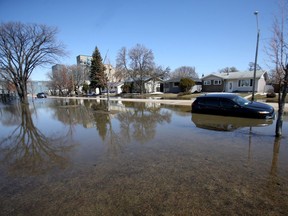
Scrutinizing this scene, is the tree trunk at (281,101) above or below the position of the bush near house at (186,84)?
below

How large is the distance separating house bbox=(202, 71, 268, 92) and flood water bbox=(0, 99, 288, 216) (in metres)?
30.2

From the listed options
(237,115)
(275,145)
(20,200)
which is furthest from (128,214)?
(237,115)

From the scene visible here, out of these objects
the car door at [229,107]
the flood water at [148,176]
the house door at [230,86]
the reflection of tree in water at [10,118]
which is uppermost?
the house door at [230,86]

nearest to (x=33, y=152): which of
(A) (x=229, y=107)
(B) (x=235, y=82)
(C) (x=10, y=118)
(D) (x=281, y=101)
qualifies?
(D) (x=281, y=101)

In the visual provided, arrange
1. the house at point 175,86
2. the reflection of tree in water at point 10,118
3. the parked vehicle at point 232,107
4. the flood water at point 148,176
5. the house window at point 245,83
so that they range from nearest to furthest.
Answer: the flood water at point 148,176 → the parked vehicle at point 232,107 → the reflection of tree in water at point 10,118 → the house window at point 245,83 → the house at point 175,86

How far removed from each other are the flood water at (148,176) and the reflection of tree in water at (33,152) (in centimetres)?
3

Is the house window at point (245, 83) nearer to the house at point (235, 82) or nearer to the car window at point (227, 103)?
the house at point (235, 82)

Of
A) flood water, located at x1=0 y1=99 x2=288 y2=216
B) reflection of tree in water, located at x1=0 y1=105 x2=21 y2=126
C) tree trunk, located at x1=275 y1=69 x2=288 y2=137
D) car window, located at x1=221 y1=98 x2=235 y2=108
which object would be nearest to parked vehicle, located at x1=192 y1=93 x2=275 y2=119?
car window, located at x1=221 y1=98 x2=235 y2=108

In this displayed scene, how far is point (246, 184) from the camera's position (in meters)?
3.48

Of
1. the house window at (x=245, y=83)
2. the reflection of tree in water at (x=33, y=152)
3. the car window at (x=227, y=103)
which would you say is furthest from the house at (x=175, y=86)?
the reflection of tree in water at (x=33, y=152)

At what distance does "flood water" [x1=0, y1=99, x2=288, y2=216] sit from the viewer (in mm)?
2932

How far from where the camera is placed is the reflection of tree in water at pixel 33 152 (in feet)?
15.6

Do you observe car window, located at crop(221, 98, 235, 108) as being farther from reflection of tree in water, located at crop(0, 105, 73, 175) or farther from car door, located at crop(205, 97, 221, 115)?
reflection of tree in water, located at crop(0, 105, 73, 175)

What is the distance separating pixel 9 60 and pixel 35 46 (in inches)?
198
